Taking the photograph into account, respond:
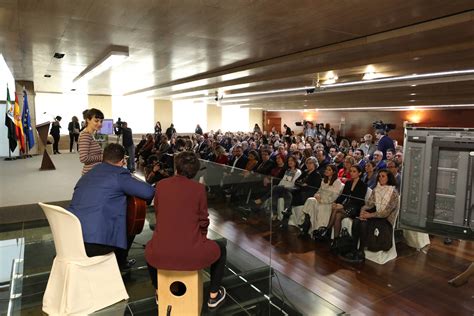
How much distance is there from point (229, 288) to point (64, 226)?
1.36 metres

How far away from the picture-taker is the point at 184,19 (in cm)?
353

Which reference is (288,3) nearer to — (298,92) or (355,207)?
(355,207)

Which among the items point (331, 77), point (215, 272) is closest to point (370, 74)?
point (331, 77)

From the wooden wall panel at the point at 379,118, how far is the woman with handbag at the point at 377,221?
10.1m

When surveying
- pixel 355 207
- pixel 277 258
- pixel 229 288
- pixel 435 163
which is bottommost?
pixel 277 258

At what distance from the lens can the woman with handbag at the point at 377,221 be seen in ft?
12.3

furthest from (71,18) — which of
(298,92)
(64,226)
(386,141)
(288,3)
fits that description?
(298,92)

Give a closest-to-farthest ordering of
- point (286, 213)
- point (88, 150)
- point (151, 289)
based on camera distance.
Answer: point (151, 289) → point (88, 150) → point (286, 213)

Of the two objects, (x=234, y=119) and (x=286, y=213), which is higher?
(x=234, y=119)

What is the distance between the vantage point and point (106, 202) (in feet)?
7.04

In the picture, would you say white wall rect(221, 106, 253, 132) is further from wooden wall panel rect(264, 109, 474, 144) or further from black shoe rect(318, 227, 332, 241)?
black shoe rect(318, 227, 332, 241)

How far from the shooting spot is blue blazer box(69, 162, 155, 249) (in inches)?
83.6

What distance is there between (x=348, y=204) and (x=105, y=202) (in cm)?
299

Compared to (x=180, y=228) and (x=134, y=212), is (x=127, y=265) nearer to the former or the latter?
(x=134, y=212)
